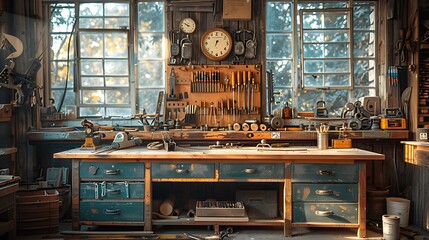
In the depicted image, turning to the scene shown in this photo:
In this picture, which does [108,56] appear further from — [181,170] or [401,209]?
[401,209]

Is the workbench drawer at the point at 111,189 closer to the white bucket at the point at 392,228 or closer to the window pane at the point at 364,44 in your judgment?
the white bucket at the point at 392,228

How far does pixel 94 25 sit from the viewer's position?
4.52 metres

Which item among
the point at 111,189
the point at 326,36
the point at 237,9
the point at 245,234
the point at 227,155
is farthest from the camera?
the point at 326,36

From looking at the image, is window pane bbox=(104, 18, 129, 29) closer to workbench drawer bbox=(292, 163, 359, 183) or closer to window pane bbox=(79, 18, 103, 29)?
window pane bbox=(79, 18, 103, 29)

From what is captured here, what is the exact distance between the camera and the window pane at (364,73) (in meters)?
4.55

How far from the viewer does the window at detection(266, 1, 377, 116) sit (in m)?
4.48

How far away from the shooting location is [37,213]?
11.8ft

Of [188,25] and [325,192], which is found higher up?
[188,25]

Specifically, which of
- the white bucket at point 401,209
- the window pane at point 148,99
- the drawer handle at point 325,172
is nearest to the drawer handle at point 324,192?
the drawer handle at point 325,172

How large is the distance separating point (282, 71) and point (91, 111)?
2.32m

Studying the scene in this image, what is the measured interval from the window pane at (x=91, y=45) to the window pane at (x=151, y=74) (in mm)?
517

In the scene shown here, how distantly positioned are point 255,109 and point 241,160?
3.42ft

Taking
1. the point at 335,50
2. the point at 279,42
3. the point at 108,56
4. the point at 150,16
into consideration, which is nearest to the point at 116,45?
the point at 108,56

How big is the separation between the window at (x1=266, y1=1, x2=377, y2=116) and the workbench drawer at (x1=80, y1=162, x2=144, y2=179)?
193 cm
